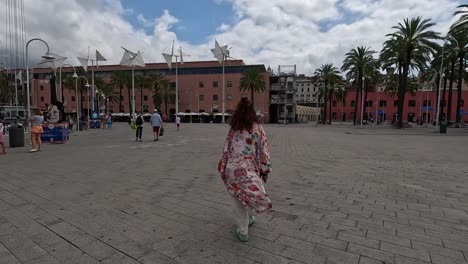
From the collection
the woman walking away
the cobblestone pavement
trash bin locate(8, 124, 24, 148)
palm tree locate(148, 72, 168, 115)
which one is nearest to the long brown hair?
the woman walking away

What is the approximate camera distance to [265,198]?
312 cm

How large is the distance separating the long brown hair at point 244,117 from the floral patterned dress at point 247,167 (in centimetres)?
6

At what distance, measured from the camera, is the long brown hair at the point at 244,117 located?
3.26 meters

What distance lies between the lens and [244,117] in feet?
10.7

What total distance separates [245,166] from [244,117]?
0.58 metres

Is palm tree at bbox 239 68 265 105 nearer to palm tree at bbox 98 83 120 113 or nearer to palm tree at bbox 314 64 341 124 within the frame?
palm tree at bbox 314 64 341 124

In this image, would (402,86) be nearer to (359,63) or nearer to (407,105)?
(359,63)

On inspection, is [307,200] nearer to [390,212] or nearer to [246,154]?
[390,212]

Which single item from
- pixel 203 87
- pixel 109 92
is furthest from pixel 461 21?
pixel 109 92

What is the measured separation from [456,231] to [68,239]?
4895 millimetres

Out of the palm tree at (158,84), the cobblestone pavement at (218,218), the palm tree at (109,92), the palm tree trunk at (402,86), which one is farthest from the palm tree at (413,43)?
the palm tree at (109,92)

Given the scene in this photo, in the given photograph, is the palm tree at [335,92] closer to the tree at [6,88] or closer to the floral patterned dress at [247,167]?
the floral patterned dress at [247,167]

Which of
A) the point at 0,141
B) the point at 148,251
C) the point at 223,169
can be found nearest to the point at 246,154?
the point at 223,169

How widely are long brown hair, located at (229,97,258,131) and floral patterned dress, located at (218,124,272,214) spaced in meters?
0.06
